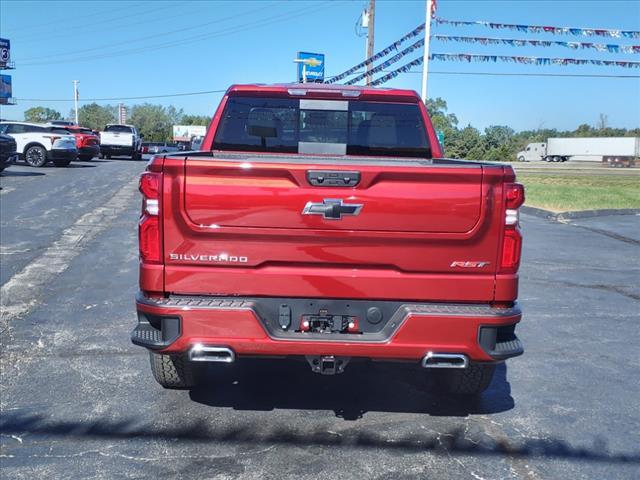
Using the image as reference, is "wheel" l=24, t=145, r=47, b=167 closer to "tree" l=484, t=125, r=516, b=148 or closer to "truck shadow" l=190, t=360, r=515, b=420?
"truck shadow" l=190, t=360, r=515, b=420

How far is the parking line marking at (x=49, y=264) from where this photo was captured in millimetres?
6734

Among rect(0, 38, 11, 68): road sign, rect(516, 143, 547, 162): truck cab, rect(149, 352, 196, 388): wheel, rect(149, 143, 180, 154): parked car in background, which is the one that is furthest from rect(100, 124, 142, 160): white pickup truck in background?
rect(516, 143, 547, 162): truck cab

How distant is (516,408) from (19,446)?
317cm

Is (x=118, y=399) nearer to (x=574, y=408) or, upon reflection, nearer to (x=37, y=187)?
(x=574, y=408)

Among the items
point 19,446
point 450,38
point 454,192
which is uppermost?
point 450,38

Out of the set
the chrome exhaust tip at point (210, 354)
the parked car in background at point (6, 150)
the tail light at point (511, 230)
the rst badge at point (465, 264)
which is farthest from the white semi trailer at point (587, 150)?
the chrome exhaust tip at point (210, 354)

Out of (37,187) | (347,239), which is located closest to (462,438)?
(347,239)

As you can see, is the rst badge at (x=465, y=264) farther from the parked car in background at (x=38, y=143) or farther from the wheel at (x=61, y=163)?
the wheel at (x=61, y=163)

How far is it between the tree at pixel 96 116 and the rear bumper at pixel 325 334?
447 ft

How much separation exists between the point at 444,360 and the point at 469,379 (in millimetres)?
934

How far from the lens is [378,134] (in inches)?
217

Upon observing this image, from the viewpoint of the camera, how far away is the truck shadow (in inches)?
176

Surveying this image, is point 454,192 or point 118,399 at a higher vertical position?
point 454,192

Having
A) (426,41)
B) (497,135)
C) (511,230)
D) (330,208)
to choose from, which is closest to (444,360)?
(511,230)
